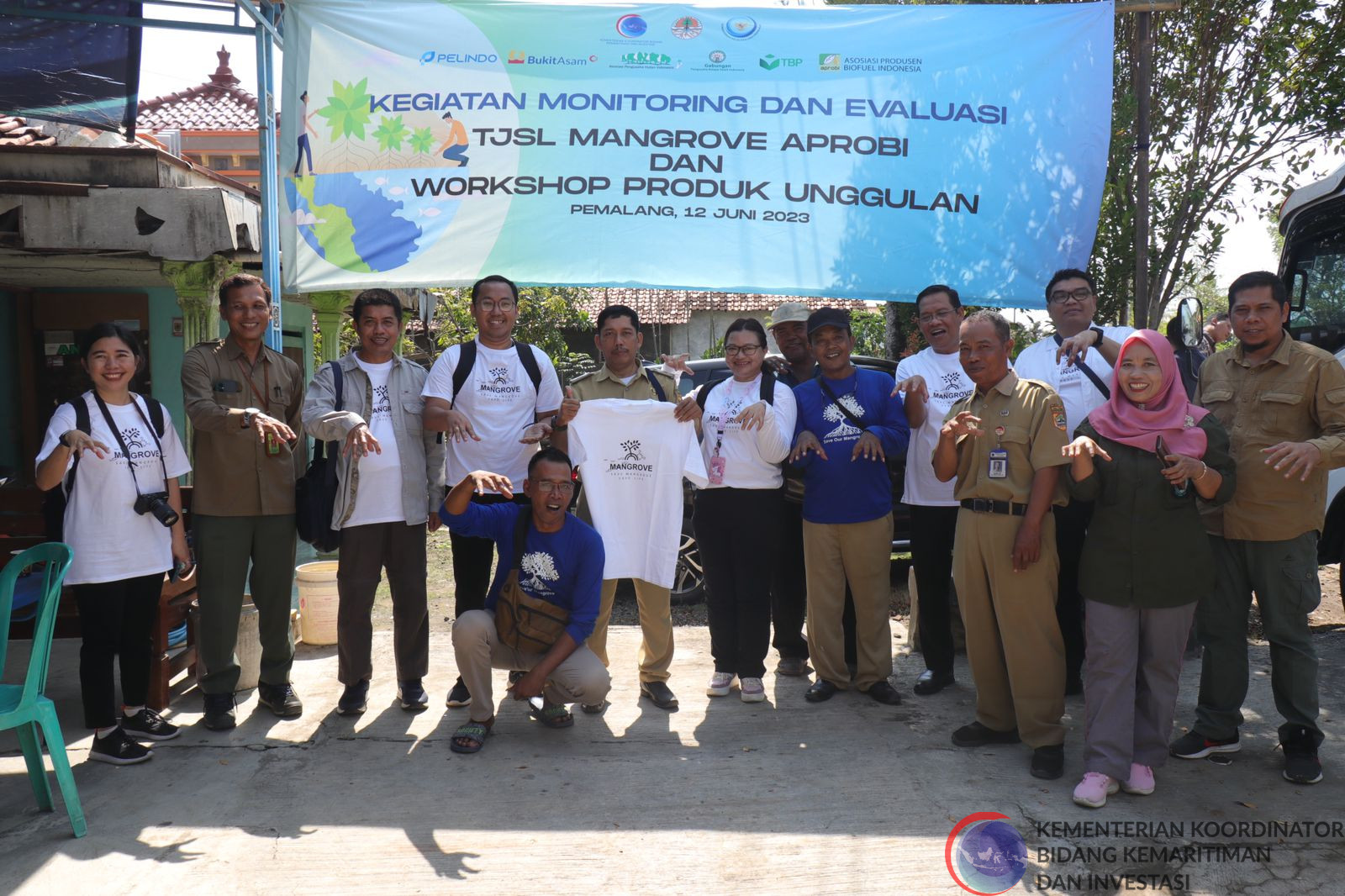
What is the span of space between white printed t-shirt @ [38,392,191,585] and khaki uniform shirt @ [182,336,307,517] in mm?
194

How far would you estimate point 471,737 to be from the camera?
4078mm

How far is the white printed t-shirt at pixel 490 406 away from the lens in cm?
445

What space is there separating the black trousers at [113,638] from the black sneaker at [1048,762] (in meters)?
3.69

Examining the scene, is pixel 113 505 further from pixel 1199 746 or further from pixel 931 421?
pixel 1199 746

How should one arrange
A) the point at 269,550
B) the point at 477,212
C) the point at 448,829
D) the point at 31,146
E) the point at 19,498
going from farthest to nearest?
the point at 31,146, the point at 477,212, the point at 19,498, the point at 269,550, the point at 448,829

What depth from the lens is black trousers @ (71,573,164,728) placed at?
3.89 metres

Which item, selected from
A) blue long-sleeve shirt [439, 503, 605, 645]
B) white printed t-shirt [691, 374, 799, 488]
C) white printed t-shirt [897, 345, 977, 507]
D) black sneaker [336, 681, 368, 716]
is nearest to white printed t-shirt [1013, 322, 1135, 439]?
white printed t-shirt [897, 345, 977, 507]

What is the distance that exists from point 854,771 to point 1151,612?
1287 millimetres

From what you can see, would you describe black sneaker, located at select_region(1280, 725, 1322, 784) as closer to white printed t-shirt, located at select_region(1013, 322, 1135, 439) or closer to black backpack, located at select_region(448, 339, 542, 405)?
white printed t-shirt, located at select_region(1013, 322, 1135, 439)

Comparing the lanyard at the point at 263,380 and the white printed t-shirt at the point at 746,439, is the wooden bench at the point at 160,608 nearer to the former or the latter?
the lanyard at the point at 263,380

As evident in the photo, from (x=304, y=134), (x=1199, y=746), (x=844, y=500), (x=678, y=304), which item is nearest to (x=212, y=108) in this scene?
(x=678, y=304)

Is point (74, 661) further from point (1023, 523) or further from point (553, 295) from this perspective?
point (553, 295)

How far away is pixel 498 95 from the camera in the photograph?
17.2ft

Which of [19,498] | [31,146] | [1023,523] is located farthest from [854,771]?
[31,146]
